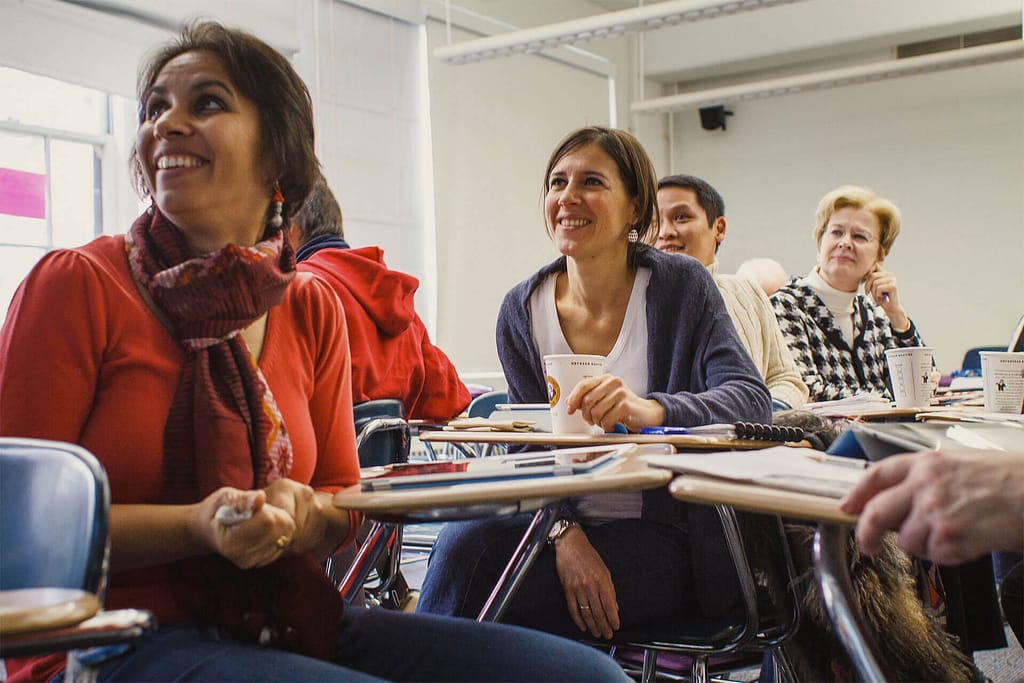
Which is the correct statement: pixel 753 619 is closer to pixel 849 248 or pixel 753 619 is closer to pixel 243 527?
pixel 243 527

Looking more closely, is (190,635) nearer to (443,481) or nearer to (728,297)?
(443,481)

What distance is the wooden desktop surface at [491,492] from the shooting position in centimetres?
97

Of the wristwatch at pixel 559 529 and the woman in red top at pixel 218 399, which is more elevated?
the woman in red top at pixel 218 399

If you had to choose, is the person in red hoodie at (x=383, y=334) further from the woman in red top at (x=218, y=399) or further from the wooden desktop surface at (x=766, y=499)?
the wooden desktop surface at (x=766, y=499)

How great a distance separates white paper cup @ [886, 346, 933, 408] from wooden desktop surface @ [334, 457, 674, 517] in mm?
1708

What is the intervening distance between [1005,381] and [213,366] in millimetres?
1840

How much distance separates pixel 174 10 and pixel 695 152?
213 inches

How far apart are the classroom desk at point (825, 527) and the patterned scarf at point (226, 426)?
1.57 ft

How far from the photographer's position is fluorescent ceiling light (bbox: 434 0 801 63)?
5.14 metres

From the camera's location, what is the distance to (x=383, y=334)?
287cm

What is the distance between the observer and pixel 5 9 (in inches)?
175

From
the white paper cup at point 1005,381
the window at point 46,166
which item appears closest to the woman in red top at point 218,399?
the white paper cup at point 1005,381

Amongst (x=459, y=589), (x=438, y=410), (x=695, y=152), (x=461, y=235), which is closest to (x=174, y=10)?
(x=461, y=235)

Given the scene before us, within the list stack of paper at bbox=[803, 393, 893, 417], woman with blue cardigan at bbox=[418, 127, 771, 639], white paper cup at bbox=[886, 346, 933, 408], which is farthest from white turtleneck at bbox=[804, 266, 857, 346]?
woman with blue cardigan at bbox=[418, 127, 771, 639]
